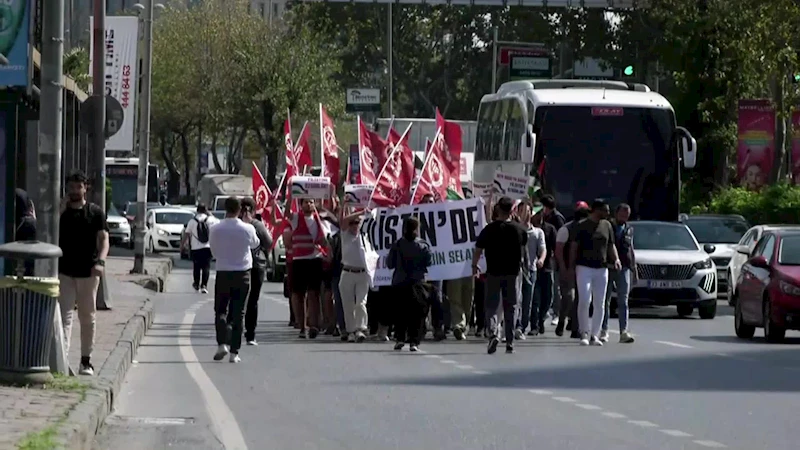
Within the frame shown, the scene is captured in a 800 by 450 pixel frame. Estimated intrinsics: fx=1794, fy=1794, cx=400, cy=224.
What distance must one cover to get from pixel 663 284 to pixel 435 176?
536 cm

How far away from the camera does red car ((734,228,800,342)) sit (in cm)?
2328

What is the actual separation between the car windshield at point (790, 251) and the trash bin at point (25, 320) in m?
12.9

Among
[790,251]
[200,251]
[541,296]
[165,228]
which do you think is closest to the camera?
[541,296]

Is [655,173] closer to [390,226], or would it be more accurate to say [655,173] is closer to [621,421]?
[390,226]

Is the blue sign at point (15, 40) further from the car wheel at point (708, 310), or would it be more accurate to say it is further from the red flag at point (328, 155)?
the car wheel at point (708, 310)

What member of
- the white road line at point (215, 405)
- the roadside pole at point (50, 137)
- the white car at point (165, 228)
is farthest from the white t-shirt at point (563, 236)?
the white car at point (165, 228)

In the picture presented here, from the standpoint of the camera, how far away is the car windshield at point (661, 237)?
30.1 meters

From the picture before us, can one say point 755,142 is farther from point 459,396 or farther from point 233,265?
point 459,396

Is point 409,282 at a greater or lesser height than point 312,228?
lesser

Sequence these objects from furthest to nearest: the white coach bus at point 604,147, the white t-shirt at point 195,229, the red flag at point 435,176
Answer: the white t-shirt at point 195,229 → the white coach bus at point 604,147 → the red flag at point 435,176

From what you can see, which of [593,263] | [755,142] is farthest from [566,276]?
[755,142]

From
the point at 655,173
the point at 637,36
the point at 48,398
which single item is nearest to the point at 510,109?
the point at 655,173

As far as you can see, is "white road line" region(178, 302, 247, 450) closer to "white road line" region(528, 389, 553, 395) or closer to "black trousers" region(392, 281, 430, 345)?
"black trousers" region(392, 281, 430, 345)

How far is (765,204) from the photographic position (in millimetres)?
43219
